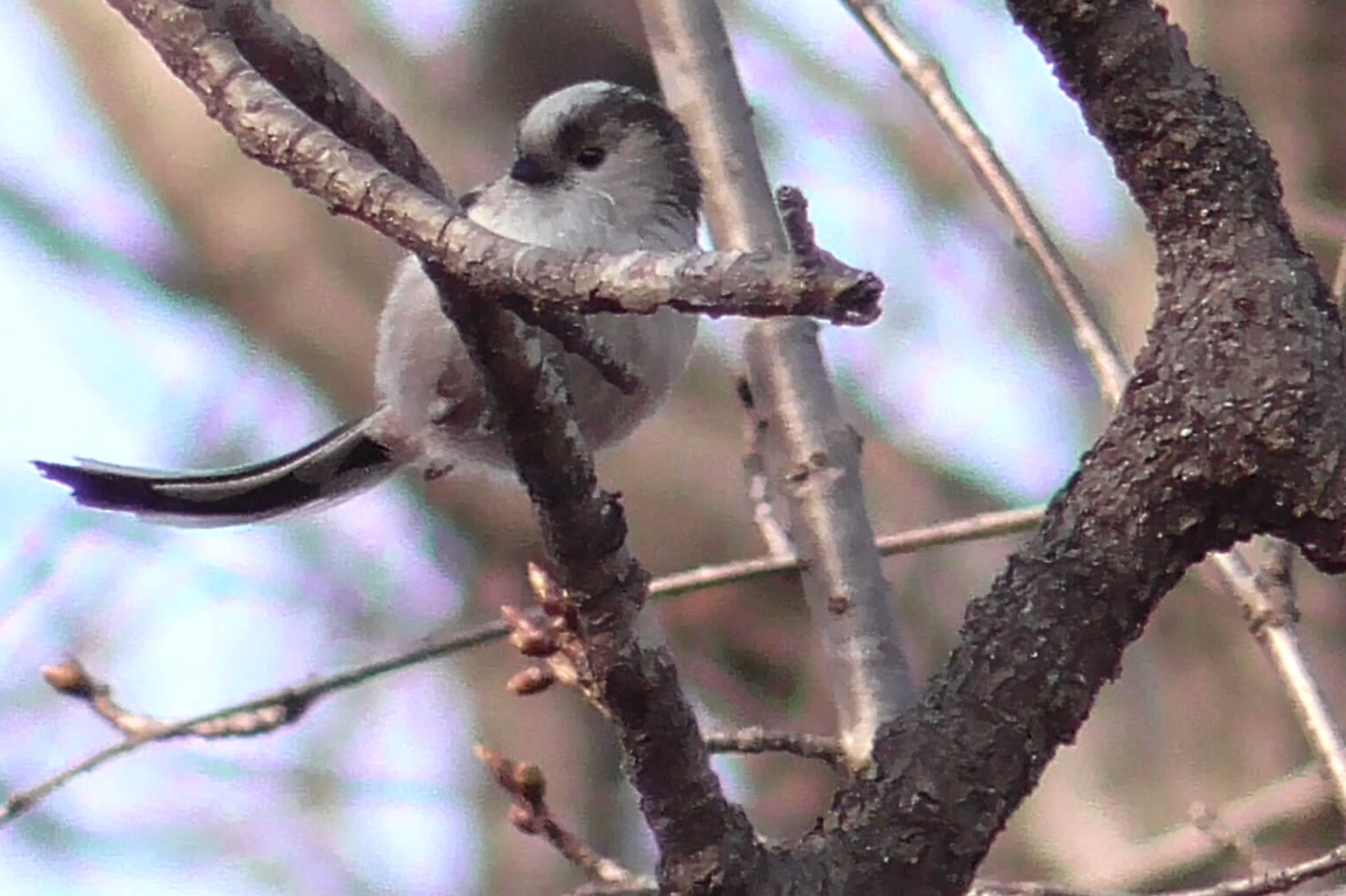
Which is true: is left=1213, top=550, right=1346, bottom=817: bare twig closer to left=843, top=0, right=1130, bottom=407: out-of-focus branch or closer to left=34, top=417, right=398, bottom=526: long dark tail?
left=843, top=0, right=1130, bottom=407: out-of-focus branch

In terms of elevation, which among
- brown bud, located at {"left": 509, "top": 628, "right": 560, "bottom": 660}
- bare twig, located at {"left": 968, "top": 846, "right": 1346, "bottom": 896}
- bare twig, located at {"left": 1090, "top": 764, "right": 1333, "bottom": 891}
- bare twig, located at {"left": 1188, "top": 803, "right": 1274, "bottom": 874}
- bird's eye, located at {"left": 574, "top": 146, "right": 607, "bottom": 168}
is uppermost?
bird's eye, located at {"left": 574, "top": 146, "right": 607, "bottom": 168}

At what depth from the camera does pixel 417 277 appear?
4.81 feet

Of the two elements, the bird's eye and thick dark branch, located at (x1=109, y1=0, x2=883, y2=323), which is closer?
thick dark branch, located at (x1=109, y1=0, x2=883, y2=323)

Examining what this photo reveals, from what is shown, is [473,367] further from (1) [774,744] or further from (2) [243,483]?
(2) [243,483]

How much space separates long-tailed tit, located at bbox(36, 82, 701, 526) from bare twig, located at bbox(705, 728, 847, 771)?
268 millimetres

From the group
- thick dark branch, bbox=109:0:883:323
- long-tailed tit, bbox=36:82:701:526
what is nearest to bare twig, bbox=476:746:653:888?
long-tailed tit, bbox=36:82:701:526

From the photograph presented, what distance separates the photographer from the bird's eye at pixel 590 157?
1659 millimetres

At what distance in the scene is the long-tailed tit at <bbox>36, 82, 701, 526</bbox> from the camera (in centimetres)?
140

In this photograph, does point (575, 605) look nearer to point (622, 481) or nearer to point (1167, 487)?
point (1167, 487)

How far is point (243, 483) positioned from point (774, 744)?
25.6 inches

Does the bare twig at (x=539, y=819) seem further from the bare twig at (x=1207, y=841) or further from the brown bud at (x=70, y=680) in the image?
the bare twig at (x=1207, y=841)

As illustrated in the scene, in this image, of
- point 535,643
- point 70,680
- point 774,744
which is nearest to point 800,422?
point 774,744

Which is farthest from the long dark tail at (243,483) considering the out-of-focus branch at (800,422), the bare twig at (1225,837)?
the bare twig at (1225,837)

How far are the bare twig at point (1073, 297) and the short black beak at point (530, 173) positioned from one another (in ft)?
1.05
